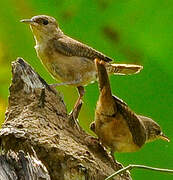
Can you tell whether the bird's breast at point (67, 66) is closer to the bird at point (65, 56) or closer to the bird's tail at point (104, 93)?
the bird at point (65, 56)

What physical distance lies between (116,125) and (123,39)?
0.61 metres

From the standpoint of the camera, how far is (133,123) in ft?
10.0

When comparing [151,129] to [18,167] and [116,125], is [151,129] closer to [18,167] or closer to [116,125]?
[116,125]

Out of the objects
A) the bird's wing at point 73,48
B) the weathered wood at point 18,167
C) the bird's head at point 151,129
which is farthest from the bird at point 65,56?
the weathered wood at point 18,167

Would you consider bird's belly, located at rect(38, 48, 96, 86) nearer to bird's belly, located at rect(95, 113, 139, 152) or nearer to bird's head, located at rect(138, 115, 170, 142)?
bird's head, located at rect(138, 115, 170, 142)

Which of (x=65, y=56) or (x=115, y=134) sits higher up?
(x=65, y=56)

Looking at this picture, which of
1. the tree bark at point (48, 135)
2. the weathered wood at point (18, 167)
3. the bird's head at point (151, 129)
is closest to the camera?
the weathered wood at point (18, 167)

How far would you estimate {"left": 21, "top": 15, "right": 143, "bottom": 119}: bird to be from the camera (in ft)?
11.7

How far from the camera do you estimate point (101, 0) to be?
11.6ft

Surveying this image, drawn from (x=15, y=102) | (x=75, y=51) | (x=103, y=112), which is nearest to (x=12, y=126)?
(x=15, y=102)

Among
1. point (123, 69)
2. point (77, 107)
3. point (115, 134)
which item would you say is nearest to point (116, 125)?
point (115, 134)

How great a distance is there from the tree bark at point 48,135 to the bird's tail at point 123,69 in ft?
1.89

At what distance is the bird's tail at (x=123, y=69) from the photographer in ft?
11.5

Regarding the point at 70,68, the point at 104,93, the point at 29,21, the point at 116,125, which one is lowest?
the point at 116,125
